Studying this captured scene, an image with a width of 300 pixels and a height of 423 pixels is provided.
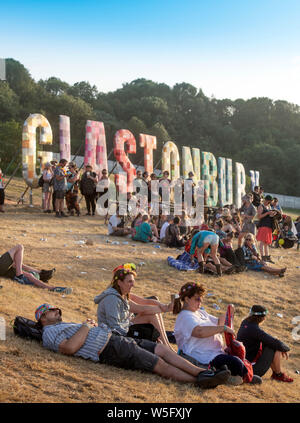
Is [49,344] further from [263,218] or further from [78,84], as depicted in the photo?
[78,84]

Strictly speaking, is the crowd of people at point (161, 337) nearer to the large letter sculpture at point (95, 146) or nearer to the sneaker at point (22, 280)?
the sneaker at point (22, 280)

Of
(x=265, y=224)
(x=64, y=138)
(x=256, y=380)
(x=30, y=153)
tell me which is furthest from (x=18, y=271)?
(x=64, y=138)

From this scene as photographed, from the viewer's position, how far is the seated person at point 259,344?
550 cm

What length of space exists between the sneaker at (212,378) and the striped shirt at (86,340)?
0.99 metres

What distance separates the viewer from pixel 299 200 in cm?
5050

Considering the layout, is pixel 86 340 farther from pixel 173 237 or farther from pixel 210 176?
pixel 210 176

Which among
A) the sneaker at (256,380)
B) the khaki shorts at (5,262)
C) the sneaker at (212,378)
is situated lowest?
the sneaker at (256,380)

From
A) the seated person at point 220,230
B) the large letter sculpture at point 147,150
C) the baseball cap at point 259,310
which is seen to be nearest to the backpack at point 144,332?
the baseball cap at point 259,310

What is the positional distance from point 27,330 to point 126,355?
3.80 ft

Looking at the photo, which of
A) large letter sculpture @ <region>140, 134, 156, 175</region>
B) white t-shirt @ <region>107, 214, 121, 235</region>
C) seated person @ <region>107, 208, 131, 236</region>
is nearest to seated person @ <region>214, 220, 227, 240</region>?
seated person @ <region>107, 208, 131, 236</region>

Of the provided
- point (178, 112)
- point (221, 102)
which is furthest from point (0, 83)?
point (221, 102)

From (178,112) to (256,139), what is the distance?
11.6 metres

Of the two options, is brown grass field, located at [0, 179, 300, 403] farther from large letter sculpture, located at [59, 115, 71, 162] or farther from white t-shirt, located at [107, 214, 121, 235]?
large letter sculpture, located at [59, 115, 71, 162]

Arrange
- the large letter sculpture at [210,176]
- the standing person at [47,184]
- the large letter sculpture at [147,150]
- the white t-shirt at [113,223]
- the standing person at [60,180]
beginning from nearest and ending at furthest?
the white t-shirt at [113,223]
the standing person at [60,180]
the standing person at [47,184]
the large letter sculpture at [147,150]
the large letter sculpture at [210,176]
